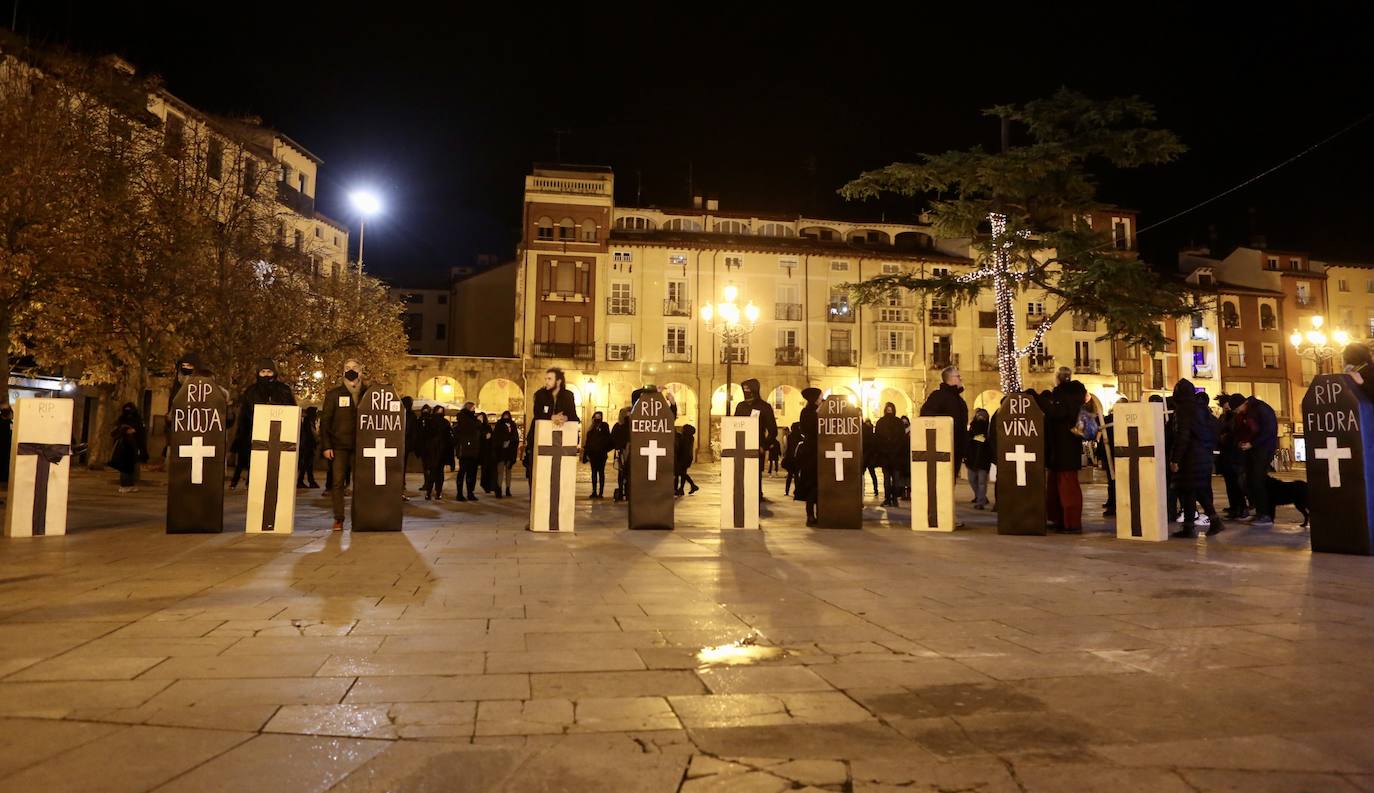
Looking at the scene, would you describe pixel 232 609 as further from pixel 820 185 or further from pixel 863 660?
pixel 820 185

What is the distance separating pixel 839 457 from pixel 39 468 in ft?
30.0

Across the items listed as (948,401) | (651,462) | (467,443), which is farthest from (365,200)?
(948,401)

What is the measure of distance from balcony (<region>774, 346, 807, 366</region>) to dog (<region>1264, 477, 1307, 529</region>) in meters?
41.5

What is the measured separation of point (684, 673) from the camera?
3.92 m

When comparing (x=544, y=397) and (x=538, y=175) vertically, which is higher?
(x=538, y=175)

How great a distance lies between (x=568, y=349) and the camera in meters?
51.8

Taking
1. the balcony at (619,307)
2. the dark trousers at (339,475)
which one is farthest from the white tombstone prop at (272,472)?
the balcony at (619,307)

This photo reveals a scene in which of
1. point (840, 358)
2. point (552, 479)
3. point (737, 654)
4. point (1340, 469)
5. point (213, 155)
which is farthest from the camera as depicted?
point (840, 358)

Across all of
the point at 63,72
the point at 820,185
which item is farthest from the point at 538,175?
the point at 63,72

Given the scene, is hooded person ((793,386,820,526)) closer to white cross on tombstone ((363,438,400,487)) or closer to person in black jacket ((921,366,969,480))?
person in black jacket ((921,366,969,480))

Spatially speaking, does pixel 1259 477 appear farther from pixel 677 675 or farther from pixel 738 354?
pixel 738 354

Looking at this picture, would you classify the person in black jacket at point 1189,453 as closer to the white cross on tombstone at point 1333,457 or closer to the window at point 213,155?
the white cross on tombstone at point 1333,457

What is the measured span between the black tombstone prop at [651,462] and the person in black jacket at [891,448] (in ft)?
19.1

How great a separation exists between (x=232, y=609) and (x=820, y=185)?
61.0 metres
